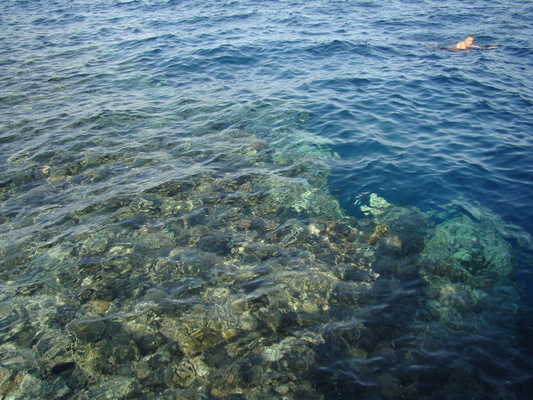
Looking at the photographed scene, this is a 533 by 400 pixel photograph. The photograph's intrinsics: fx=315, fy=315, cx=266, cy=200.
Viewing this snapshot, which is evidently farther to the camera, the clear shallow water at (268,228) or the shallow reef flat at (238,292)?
the clear shallow water at (268,228)

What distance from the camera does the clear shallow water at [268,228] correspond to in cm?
466

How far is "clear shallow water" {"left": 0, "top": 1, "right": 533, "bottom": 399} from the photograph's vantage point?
15.3 feet

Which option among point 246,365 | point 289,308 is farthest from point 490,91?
point 246,365

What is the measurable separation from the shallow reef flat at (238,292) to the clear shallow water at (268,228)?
35 mm

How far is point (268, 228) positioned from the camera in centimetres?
714

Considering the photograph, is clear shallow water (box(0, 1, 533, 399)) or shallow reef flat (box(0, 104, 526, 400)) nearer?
shallow reef flat (box(0, 104, 526, 400))

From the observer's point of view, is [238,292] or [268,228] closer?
[238,292]

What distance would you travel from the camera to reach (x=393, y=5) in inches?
1041

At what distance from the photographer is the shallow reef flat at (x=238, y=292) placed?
14.7 feet

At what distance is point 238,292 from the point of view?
5.66m

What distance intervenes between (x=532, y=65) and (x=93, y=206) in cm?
1893

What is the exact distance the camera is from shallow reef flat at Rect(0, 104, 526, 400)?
4.49 metres

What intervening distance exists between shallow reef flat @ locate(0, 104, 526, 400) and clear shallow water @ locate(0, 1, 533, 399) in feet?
0.12

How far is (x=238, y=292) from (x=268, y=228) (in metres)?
1.88
